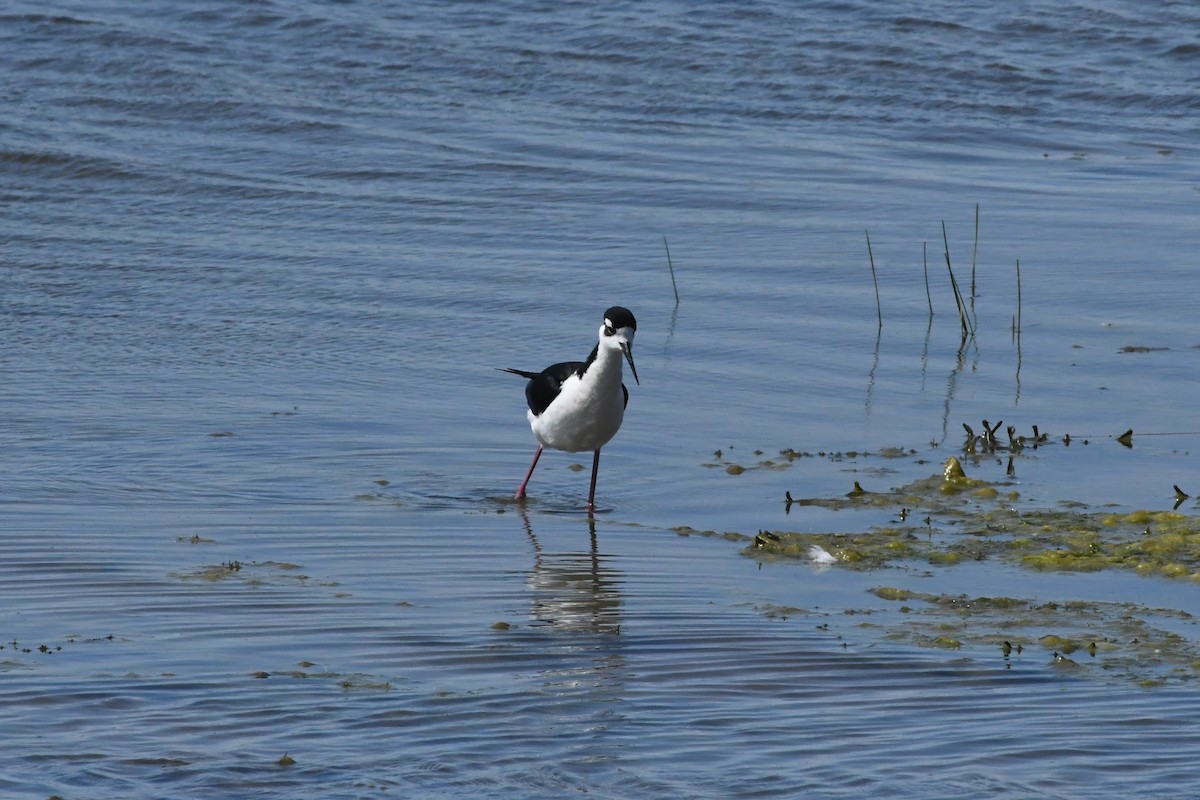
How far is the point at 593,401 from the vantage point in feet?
30.2

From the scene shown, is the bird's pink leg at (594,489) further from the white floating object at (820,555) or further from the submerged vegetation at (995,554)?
the white floating object at (820,555)

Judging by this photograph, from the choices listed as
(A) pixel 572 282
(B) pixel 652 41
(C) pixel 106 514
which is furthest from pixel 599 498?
(B) pixel 652 41

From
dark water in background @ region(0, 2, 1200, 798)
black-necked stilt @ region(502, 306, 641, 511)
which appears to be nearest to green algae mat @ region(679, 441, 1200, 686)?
dark water in background @ region(0, 2, 1200, 798)

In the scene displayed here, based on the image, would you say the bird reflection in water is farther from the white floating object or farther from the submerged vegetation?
the white floating object

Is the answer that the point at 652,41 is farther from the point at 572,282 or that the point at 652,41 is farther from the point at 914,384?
the point at 914,384

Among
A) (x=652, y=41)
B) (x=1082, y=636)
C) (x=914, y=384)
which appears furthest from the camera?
(x=652, y=41)

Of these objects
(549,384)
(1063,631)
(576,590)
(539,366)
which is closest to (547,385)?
(549,384)

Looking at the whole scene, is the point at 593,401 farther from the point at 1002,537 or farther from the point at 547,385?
the point at 1002,537

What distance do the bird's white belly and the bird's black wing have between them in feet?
0.34

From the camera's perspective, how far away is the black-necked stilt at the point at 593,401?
9109mm

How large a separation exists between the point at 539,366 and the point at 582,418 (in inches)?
Result: 92.7

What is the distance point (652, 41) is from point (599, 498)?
16074mm

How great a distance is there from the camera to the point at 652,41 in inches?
960

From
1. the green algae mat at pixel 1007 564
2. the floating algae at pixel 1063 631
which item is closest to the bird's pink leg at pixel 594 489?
the green algae mat at pixel 1007 564
